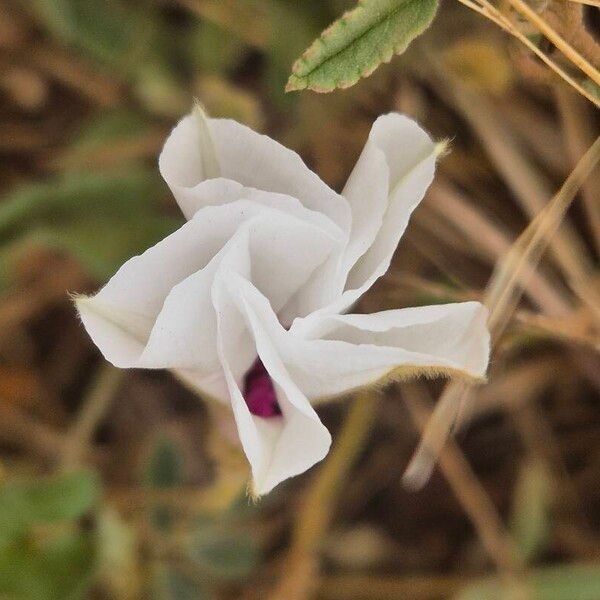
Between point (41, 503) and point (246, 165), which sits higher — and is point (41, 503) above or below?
below

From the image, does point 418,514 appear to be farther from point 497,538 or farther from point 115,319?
point 115,319

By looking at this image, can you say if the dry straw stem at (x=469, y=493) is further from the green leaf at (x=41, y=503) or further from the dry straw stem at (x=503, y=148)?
the green leaf at (x=41, y=503)

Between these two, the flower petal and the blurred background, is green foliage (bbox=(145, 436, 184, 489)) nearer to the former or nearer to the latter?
the blurred background

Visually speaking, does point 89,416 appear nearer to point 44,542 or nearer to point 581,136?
point 44,542

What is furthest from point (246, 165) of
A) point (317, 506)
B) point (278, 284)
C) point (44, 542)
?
point (317, 506)

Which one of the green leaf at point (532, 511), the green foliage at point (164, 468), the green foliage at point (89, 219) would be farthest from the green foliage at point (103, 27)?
the green leaf at point (532, 511)

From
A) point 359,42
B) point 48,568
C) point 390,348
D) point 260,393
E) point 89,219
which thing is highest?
point 359,42
